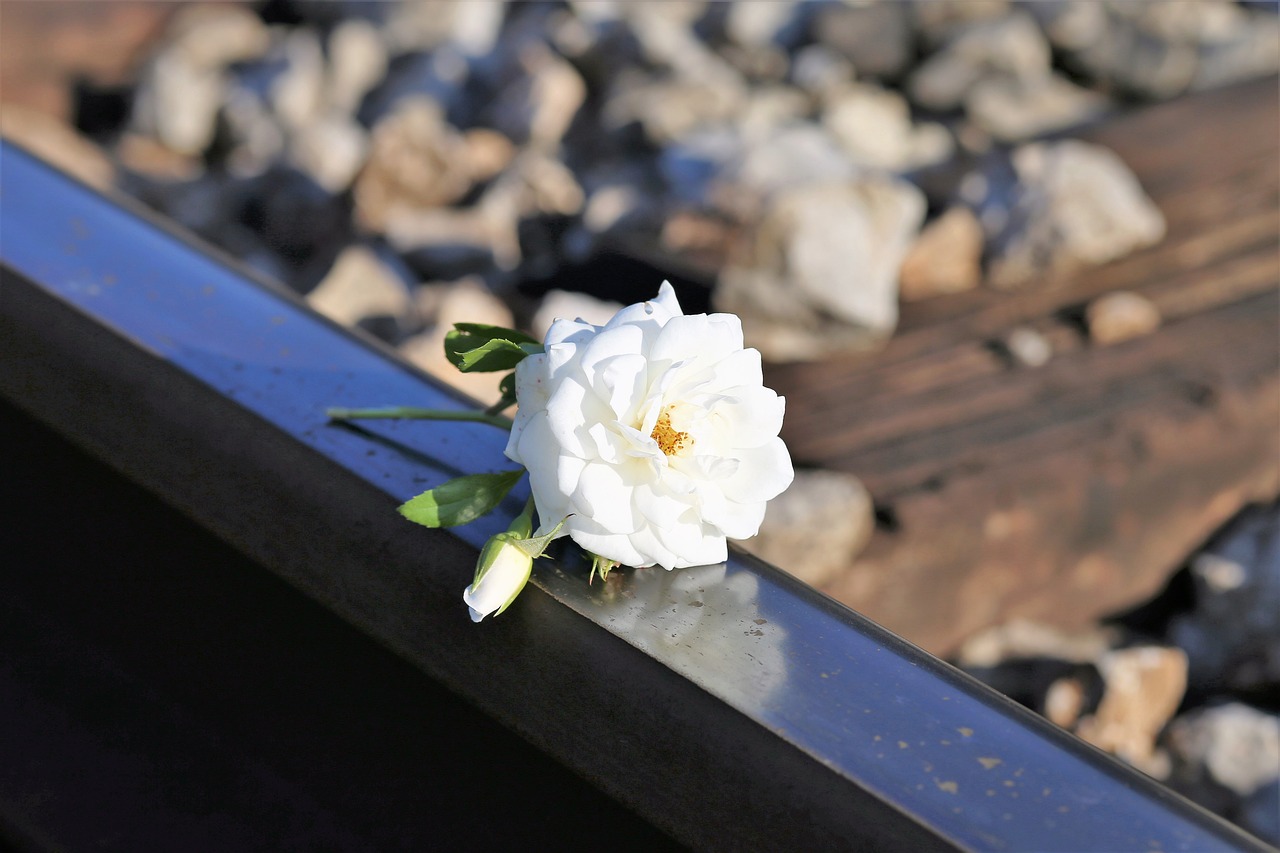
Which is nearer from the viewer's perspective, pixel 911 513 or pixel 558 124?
pixel 911 513

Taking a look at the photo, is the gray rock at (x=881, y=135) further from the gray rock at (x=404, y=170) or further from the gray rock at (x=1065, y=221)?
the gray rock at (x=404, y=170)

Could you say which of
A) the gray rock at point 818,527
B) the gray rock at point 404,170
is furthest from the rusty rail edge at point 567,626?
the gray rock at point 404,170

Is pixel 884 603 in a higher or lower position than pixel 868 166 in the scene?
lower

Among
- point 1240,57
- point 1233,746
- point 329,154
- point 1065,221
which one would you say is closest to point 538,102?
point 329,154

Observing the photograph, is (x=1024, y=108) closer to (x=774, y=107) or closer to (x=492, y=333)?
(x=774, y=107)

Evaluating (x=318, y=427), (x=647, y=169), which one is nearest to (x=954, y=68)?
(x=647, y=169)

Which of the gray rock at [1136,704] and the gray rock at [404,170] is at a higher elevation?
the gray rock at [1136,704]

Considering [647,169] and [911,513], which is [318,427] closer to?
[911,513]
